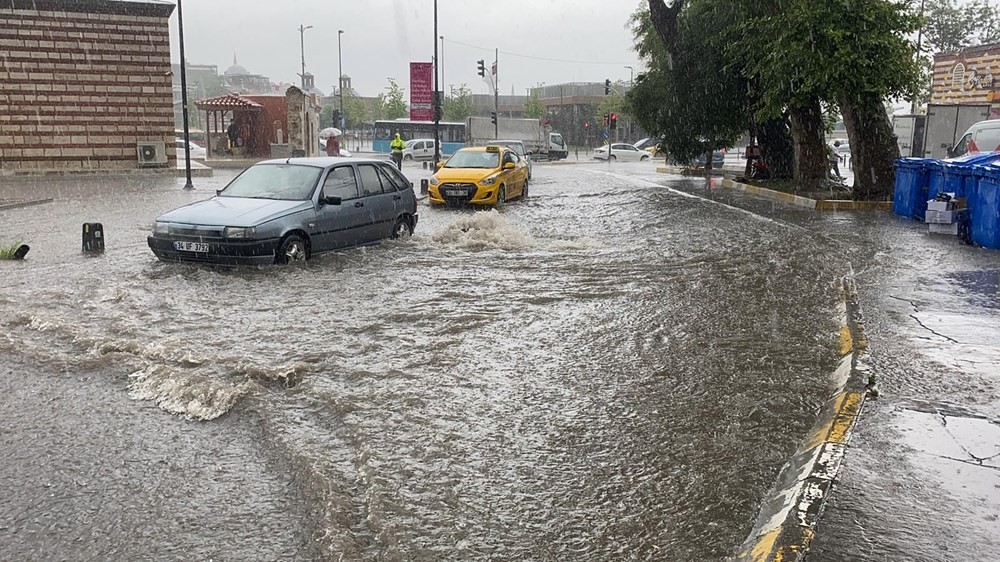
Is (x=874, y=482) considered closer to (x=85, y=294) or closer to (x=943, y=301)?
(x=943, y=301)

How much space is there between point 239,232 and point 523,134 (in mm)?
46607

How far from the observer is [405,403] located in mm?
5719

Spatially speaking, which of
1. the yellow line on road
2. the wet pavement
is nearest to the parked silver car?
the wet pavement

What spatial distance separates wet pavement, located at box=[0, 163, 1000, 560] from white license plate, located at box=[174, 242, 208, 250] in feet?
0.95

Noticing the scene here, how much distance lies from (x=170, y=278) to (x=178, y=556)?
21.8 ft

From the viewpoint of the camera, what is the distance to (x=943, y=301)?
884 centimetres

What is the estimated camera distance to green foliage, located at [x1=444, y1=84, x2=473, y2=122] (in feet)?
282

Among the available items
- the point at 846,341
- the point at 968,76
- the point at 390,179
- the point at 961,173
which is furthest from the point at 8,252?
the point at 968,76

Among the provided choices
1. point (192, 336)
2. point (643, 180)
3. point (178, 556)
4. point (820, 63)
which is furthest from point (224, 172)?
point (178, 556)

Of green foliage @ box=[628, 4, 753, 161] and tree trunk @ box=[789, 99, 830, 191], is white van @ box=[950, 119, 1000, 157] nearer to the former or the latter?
tree trunk @ box=[789, 99, 830, 191]

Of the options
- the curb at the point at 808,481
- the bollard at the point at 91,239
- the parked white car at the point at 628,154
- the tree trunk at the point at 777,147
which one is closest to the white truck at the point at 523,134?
the parked white car at the point at 628,154

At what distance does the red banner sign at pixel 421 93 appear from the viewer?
1620 inches

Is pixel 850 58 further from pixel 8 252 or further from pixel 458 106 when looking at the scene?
pixel 458 106

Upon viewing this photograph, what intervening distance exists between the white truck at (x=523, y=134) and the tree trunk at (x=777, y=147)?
24.2 meters
